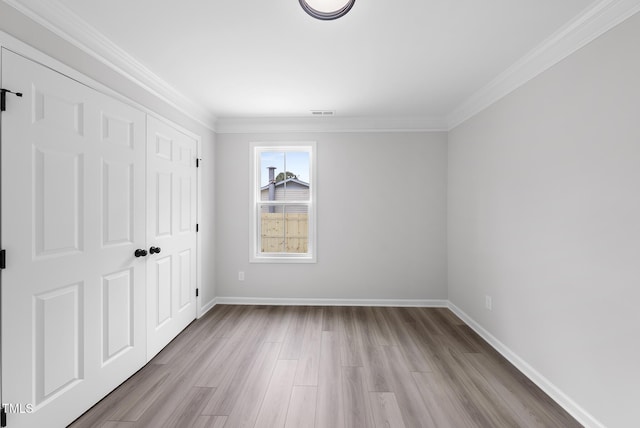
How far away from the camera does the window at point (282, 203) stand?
13.3ft

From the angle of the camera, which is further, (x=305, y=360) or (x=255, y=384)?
(x=305, y=360)

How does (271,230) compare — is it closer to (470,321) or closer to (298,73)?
(298,73)

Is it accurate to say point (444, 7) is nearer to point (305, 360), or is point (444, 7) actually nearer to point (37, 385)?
point (305, 360)

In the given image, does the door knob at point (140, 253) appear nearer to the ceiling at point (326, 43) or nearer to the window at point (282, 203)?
the ceiling at point (326, 43)

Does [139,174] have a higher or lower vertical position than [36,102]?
lower

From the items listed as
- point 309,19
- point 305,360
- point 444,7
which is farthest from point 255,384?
point 444,7

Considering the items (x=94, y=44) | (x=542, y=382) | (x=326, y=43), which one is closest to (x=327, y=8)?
(x=326, y=43)

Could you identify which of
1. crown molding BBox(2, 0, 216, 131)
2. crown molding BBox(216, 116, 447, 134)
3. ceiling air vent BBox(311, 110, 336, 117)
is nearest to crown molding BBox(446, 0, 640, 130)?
crown molding BBox(216, 116, 447, 134)

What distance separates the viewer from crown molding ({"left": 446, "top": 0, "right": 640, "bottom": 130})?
5.36ft

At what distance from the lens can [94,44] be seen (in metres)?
1.99

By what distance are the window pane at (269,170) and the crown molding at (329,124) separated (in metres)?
0.34

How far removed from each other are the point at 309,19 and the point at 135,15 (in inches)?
43.0

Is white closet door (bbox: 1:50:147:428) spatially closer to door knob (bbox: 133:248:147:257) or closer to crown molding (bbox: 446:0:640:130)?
door knob (bbox: 133:248:147:257)

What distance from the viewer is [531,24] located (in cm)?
191
